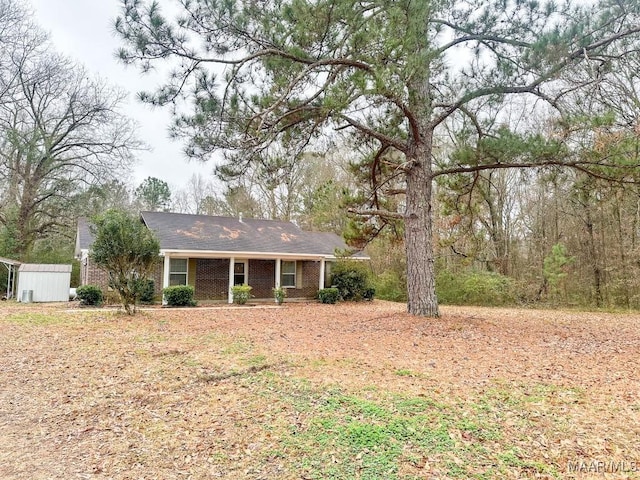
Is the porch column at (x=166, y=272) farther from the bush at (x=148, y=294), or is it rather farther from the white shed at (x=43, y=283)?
the white shed at (x=43, y=283)

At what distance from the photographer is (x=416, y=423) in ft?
12.3

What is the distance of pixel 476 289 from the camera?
16.9 metres

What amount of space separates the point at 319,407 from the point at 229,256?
468 inches

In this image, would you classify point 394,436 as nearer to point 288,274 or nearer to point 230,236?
point 230,236

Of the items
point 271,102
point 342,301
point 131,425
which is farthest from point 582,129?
point 342,301

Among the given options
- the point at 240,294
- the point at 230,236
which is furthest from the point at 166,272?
the point at 230,236

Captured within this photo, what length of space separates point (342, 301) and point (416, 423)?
45.5ft

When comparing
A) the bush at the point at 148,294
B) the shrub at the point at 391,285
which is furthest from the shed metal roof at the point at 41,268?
the shrub at the point at 391,285

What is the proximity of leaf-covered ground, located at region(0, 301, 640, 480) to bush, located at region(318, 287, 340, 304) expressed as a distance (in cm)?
876

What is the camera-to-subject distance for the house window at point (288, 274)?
17875 mm

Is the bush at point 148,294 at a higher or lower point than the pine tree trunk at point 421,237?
lower

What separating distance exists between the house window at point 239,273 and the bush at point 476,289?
8.69m

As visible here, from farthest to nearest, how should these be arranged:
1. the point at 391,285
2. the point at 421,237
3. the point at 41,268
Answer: the point at 391,285, the point at 41,268, the point at 421,237

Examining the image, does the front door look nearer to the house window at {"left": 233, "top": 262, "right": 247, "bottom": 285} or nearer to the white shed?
the house window at {"left": 233, "top": 262, "right": 247, "bottom": 285}
